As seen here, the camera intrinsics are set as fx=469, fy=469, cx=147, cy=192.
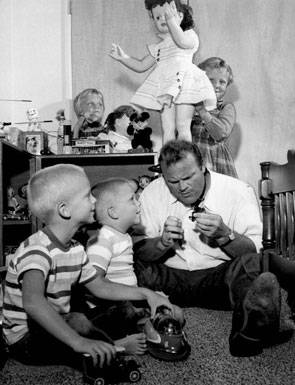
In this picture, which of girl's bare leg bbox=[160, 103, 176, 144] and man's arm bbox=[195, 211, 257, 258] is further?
girl's bare leg bbox=[160, 103, 176, 144]

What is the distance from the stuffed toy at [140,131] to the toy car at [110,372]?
1.76m

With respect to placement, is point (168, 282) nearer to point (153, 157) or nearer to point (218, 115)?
point (153, 157)

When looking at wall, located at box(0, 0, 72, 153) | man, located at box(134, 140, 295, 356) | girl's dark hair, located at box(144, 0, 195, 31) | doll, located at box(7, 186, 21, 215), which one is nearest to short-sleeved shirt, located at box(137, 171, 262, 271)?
man, located at box(134, 140, 295, 356)

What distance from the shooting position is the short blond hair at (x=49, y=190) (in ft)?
3.84

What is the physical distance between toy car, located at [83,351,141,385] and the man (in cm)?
52

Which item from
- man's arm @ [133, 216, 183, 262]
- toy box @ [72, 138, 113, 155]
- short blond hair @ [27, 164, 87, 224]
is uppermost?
toy box @ [72, 138, 113, 155]

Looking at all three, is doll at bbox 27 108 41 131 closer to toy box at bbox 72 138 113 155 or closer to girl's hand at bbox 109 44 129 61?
toy box at bbox 72 138 113 155

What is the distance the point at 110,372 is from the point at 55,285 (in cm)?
26

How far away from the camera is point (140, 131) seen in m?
2.71

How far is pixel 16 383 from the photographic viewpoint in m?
1.06

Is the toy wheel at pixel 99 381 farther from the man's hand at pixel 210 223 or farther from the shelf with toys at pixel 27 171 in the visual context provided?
the shelf with toys at pixel 27 171

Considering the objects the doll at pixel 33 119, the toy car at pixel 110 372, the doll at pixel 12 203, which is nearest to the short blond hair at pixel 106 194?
the toy car at pixel 110 372

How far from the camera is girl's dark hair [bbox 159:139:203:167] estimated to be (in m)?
1.63

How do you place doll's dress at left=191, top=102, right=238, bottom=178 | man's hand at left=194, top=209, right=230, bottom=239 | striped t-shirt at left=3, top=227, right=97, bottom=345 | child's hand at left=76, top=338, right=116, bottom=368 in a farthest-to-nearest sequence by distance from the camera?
doll's dress at left=191, top=102, right=238, bottom=178 < man's hand at left=194, top=209, right=230, bottom=239 < striped t-shirt at left=3, top=227, right=97, bottom=345 < child's hand at left=76, top=338, right=116, bottom=368
